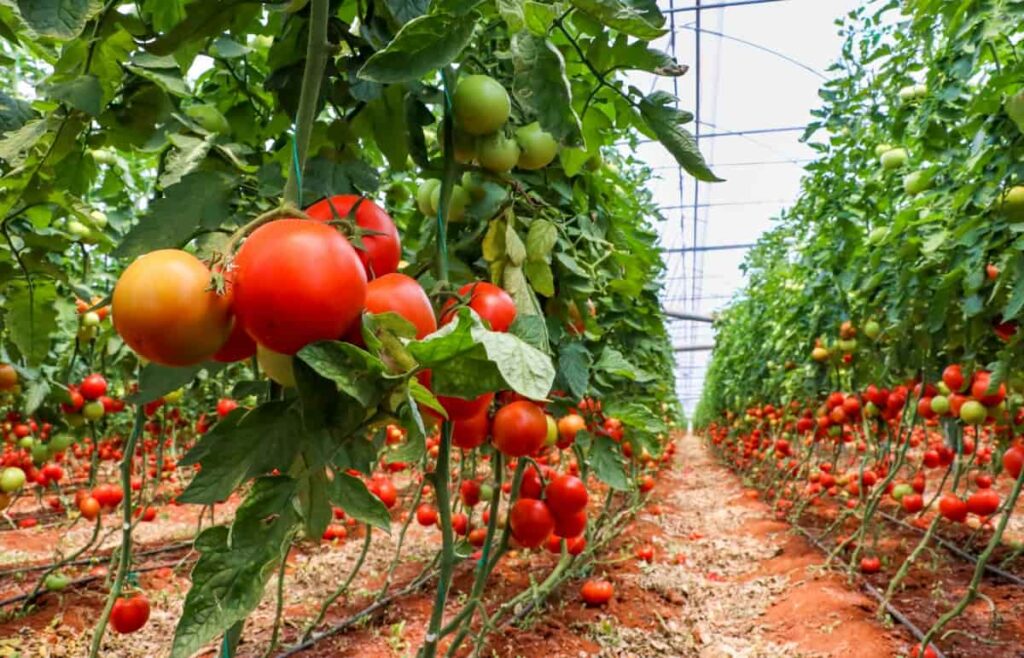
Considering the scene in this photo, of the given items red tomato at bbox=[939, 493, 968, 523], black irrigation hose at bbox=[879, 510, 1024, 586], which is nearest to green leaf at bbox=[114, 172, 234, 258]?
red tomato at bbox=[939, 493, 968, 523]

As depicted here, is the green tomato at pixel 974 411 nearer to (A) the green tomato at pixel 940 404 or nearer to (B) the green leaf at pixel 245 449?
(A) the green tomato at pixel 940 404

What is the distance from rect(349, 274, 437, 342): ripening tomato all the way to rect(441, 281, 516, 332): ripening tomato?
0.58 feet

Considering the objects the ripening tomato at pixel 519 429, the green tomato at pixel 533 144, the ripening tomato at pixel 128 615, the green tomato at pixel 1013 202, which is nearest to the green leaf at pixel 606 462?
the ripening tomato at pixel 519 429

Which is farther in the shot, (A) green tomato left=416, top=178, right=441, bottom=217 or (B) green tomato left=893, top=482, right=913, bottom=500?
(B) green tomato left=893, top=482, right=913, bottom=500

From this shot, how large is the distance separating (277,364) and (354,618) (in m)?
2.69

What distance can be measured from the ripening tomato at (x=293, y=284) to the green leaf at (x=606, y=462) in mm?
1028

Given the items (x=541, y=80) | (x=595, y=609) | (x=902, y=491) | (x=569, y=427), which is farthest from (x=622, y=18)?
(x=902, y=491)

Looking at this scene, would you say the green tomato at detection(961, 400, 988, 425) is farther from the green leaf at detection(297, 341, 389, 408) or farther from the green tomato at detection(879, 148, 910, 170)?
the green leaf at detection(297, 341, 389, 408)

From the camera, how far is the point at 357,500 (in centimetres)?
54

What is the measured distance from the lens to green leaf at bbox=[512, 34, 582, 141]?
58 centimetres

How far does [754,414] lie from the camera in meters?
6.84

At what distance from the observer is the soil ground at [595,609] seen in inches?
105

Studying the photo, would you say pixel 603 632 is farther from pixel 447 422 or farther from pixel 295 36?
pixel 295 36

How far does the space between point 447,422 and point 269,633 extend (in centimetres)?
261
